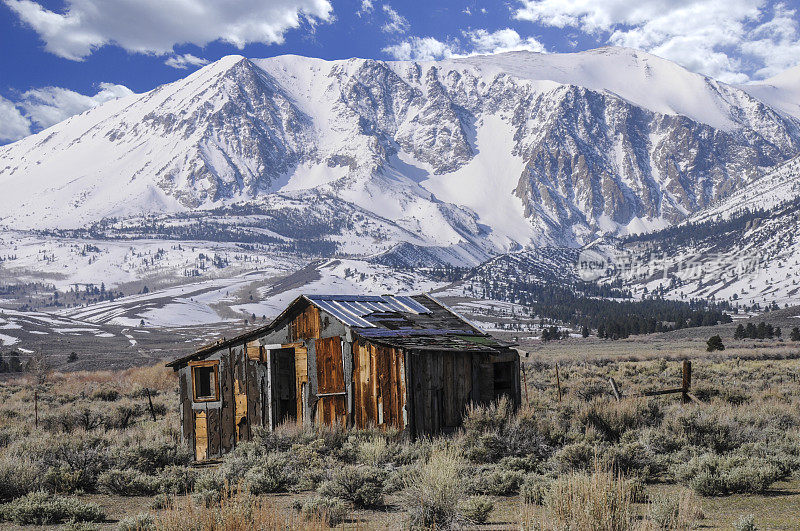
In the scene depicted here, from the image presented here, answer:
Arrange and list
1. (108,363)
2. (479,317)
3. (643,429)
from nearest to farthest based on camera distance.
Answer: (643,429) < (108,363) < (479,317)

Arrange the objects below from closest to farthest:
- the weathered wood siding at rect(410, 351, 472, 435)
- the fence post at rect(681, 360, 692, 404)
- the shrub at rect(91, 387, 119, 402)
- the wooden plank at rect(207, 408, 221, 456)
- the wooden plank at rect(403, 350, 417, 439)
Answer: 1. the wooden plank at rect(403, 350, 417, 439)
2. the weathered wood siding at rect(410, 351, 472, 435)
3. the fence post at rect(681, 360, 692, 404)
4. the wooden plank at rect(207, 408, 221, 456)
5. the shrub at rect(91, 387, 119, 402)

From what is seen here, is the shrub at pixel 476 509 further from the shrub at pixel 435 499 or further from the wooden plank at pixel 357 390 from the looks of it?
the wooden plank at pixel 357 390

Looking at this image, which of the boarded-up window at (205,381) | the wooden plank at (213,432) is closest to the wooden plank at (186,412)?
the boarded-up window at (205,381)

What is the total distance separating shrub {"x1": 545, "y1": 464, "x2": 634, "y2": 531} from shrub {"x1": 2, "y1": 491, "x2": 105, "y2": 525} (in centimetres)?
716

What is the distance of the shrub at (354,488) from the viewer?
11016 mm

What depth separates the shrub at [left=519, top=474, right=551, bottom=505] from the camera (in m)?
9.98

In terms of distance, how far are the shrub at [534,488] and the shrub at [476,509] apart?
50 cm

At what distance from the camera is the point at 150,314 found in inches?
7254

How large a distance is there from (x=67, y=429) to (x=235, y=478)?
12587mm

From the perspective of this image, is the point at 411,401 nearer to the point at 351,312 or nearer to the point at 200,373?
the point at 351,312

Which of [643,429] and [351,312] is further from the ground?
[351,312]

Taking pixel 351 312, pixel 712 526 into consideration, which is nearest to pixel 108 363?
pixel 351 312

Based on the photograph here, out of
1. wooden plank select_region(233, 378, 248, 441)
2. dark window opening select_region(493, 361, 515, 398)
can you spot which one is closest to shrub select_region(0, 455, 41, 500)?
wooden plank select_region(233, 378, 248, 441)

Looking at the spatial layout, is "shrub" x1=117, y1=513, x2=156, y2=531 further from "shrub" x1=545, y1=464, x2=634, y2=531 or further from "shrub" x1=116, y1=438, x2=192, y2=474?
"shrub" x1=116, y1=438, x2=192, y2=474
